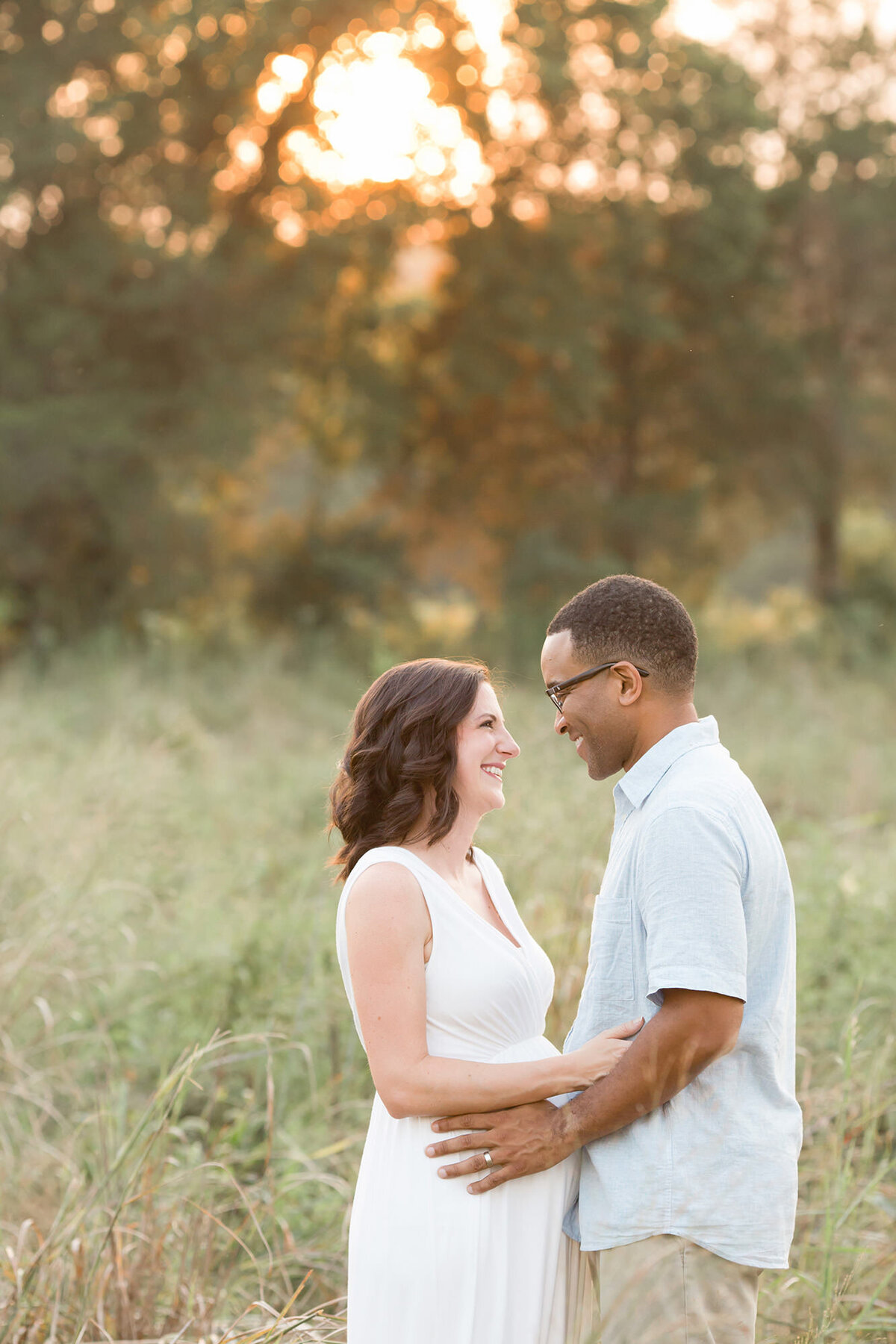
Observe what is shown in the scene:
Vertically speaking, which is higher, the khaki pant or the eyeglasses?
the eyeglasses

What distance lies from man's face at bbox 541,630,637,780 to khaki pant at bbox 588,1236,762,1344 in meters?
0.83

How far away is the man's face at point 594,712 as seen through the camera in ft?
7.50

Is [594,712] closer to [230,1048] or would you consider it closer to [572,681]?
[572,681]

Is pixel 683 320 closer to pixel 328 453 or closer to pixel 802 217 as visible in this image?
pixel 802 217

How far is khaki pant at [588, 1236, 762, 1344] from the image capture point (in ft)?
6.66

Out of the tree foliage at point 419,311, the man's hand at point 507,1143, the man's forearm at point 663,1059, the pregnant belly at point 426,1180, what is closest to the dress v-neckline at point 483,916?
the pregnant belly at point 426,1180

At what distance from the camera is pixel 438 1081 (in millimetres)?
2248

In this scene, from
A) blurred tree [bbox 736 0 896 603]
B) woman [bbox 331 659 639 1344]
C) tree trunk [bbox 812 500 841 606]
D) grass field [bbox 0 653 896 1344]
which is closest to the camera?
woman [bbox 331 659 639 1344]

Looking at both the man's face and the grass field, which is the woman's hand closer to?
the man's face

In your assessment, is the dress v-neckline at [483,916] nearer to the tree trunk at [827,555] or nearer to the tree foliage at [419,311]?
the tree foliage at [419,311]

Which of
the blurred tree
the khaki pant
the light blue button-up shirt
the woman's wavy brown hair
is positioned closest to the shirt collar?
the light blue button-up shirt

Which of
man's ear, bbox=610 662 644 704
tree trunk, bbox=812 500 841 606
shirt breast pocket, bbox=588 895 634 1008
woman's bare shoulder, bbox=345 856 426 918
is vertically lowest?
shirt breast pocket, bbox=588 895 634 1008

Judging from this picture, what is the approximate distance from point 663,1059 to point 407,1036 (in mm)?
502

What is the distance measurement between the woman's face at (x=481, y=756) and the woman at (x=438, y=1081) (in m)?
0.06
